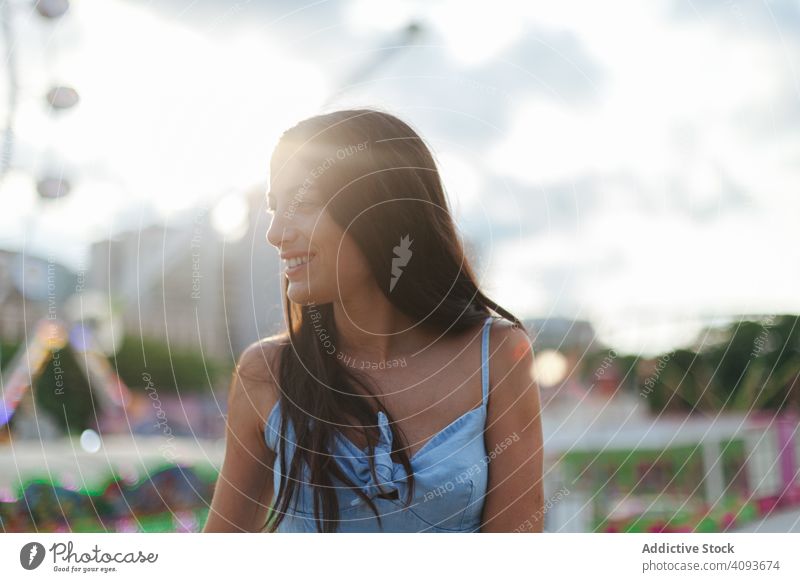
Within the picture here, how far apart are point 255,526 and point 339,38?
2.44 feet

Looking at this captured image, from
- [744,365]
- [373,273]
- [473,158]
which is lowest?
[744,365]

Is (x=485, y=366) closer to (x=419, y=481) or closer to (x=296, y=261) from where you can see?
(x=419, y=481)

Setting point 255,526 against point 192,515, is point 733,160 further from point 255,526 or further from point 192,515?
point 192,515

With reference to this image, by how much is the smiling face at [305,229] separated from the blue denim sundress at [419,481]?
6.6 inches

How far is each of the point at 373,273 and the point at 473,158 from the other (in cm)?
26

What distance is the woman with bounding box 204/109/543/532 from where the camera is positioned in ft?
3.08

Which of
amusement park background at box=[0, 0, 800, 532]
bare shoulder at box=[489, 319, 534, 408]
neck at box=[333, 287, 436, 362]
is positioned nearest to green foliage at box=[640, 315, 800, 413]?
amusement park background at box=[0, 0, 800, 532]

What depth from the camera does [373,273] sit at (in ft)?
3.33

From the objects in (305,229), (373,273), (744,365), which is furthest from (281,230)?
(744,365)

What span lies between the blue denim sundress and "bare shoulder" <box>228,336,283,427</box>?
0.7 inches

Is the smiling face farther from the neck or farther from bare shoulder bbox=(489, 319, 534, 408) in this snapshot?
bare shoulder bbox=(489, 319, 534, 408)

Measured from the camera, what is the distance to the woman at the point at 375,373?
3.08 feet
